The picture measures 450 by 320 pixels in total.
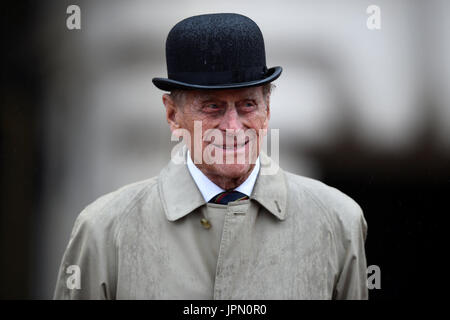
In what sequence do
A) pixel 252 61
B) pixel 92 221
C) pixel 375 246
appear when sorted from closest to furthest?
pixel 252 61
pixel 92 221
pixel 375 246

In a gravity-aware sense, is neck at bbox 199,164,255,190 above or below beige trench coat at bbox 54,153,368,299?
above

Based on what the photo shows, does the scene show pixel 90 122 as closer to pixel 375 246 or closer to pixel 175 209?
pixel 175 209

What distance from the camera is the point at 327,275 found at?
224 centimetres

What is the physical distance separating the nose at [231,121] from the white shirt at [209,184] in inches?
10.0

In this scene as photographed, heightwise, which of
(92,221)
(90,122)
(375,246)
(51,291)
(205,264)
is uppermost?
(90,122)

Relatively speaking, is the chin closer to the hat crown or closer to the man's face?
the man's face

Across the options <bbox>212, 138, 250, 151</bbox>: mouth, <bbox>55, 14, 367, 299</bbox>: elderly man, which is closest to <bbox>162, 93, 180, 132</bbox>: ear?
<bbox>55, 14, 367, 299</bbox>: elderly man

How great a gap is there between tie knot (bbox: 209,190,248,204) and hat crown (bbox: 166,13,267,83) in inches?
17.8

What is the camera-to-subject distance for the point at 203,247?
2186 mm

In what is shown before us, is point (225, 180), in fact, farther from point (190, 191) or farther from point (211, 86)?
point (211, 86)

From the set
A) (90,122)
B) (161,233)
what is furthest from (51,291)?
(161,233)

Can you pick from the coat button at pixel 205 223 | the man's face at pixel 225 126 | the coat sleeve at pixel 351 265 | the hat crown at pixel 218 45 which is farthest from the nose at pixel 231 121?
the coat sleeve at pixel 351 265

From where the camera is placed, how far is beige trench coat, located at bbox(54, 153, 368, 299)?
2.16 m

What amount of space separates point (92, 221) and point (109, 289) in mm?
279
